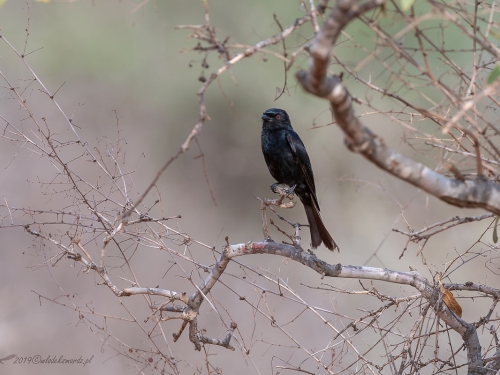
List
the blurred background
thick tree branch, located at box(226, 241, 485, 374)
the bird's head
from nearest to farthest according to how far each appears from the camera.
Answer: thick tree branch, located at box(226, 241, 485, 374), the bird's head, the blurred background

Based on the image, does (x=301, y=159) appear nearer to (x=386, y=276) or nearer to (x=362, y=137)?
(x=386, y=276)

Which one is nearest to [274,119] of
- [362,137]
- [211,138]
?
[362,137]

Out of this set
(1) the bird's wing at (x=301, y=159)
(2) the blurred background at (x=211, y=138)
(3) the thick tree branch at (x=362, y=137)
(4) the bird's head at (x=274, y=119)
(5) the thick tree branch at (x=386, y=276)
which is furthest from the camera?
(2) the blurred background at (x=211, y=138)

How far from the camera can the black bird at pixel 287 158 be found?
4.21m

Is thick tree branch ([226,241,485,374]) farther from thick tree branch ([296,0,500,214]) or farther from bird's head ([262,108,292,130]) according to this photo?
bird's head ([262,108,292,130])

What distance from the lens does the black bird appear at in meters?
4.21

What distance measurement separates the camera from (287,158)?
4219mm

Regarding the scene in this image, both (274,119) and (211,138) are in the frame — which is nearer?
(274,119)

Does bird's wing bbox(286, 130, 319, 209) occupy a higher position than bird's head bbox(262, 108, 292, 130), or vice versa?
bird's head bbox(262, 108, 292, 130)

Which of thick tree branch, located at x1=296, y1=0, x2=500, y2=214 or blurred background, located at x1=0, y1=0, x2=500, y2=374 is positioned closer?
thick tree branch, located at x1=296, y1=0, x2=500, y2=214

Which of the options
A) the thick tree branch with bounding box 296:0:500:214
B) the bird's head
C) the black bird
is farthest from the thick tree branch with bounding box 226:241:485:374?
the bird's head

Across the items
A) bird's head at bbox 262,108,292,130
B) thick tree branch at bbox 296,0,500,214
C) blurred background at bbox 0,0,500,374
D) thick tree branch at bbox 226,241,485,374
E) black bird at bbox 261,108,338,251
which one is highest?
blurred background at bbox 0,0,500,374

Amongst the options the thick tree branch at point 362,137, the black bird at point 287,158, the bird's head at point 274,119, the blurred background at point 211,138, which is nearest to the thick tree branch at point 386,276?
the thick tree branch at point 362,137

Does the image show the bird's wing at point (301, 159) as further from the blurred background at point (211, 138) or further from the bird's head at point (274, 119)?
the blurred background at point (211, 138)
